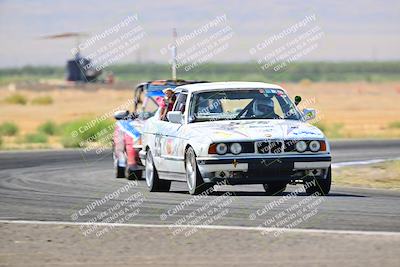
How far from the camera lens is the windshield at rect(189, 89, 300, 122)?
59.3 feet

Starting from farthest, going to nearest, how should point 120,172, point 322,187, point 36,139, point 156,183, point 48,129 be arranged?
point 48,129
point 36,139
point 120,172
point 156,183
point 322,187

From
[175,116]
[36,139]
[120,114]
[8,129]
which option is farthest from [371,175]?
[8,129]

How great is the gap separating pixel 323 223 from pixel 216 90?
205 inches

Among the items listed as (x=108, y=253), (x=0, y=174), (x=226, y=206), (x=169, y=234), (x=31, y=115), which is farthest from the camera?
(x=31, y=115)

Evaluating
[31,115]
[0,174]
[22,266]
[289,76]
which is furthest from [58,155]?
[289,76]

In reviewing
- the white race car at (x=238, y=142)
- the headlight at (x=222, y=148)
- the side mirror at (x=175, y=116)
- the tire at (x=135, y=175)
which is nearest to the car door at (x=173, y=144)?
the white race car at (x=238, y=142)

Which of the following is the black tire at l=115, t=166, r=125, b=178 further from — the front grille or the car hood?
the front grille

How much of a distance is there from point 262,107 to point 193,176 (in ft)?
5.44

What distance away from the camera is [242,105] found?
60.0 feet

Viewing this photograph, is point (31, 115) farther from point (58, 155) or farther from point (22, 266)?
point (22, 266)

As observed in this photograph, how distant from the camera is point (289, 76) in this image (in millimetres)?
179500

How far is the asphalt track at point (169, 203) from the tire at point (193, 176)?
16cm

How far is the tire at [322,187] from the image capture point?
56.9ft

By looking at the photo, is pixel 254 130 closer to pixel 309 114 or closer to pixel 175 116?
pixel 309 114
